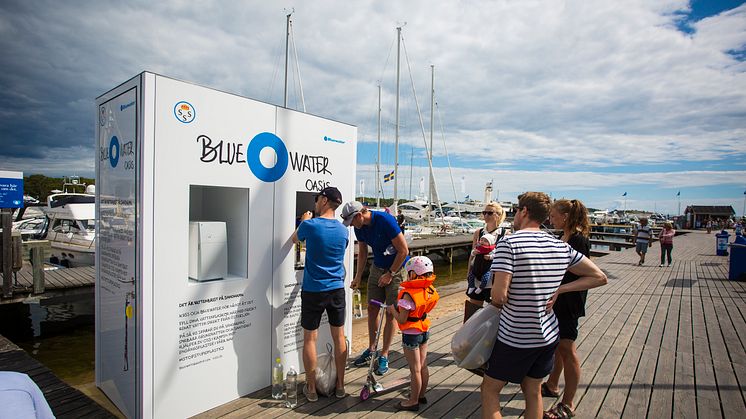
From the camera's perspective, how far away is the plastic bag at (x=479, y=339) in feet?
7.79

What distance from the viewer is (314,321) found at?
3.18 meters

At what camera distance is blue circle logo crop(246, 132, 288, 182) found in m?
3.34

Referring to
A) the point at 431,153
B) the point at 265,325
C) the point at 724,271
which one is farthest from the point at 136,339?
the point at 431,153

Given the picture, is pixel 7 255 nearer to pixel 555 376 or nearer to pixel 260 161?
pixel 260 161

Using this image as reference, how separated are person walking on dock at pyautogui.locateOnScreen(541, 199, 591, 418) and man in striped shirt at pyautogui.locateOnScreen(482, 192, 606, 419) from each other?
77 centimetres

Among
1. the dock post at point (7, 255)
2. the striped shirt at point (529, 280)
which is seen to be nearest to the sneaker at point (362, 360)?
the striped shirt at point (529, 280)

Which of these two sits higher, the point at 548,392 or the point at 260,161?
the point at 260,161

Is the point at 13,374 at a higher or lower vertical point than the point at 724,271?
higher

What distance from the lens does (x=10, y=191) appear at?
784 cm

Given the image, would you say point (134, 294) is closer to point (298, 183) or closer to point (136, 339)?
point (136, 339)

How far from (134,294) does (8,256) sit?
8.22 meters

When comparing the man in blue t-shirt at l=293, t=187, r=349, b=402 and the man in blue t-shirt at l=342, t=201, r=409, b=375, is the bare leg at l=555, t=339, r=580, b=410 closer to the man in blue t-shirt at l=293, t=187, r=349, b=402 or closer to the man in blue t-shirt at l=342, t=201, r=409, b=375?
the man in blue t-shirt at l=342, t=201, r=409, b=375

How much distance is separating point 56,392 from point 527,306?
154 inches

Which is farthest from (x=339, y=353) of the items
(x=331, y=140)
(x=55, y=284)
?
(x=55, y=284)
